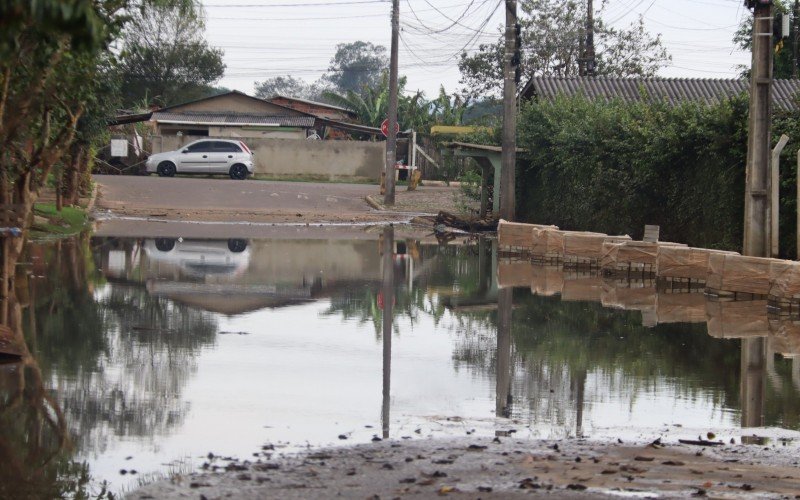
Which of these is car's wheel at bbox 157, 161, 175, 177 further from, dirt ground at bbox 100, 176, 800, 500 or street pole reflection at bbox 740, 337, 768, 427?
dirt ground at bbox 100, 176, 800, 500

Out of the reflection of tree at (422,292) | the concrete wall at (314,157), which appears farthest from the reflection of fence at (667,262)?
the concrete wall at (314,157)

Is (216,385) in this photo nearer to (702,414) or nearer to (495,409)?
(495,409)

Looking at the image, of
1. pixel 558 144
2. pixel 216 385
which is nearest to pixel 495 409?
pixel 216 385

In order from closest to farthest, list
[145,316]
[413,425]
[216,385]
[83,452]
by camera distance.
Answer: [83,452] → [413,425] → [216,385] → [145,316]

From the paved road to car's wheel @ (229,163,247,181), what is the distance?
2375 mm

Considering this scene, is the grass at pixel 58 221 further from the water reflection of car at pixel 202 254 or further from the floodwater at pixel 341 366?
the floodwater at pixel 341 366

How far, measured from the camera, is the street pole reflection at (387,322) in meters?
9.50

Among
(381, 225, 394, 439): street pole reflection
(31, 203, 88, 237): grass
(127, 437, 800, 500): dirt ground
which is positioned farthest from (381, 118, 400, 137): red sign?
(127, 437, 800, 500): dirt ground

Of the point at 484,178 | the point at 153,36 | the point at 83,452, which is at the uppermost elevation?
the point at 153,36

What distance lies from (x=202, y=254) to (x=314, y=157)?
3120 centimetres

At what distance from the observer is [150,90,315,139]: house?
60.5m

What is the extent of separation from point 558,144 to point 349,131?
1266 inches

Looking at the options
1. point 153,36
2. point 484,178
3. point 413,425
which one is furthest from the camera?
point 153,36

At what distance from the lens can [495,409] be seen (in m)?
9.60
